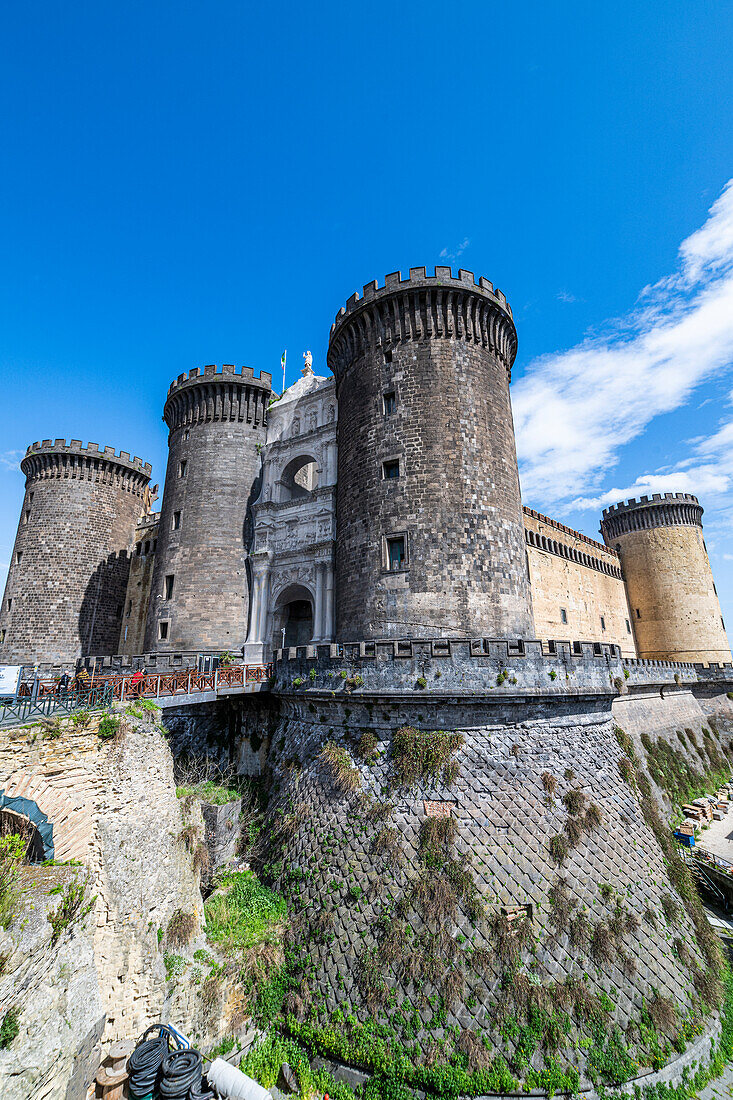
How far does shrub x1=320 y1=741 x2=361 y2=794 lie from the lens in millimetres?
11664

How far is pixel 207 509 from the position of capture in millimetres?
23516

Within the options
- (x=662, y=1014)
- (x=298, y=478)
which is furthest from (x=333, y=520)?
(x=662, y=1014)

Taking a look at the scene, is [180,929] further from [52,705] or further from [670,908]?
[670,908]

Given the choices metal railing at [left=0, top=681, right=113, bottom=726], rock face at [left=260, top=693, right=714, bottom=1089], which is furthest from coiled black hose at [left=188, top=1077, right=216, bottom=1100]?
metal railing at [left=0, top=681, right=113, bottom=726]

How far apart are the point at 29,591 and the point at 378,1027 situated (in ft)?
90.4

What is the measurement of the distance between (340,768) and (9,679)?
7.26m

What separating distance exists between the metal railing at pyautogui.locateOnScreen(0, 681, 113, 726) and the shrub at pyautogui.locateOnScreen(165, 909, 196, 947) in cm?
435

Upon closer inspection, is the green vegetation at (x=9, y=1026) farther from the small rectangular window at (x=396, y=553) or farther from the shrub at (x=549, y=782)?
the small rectangular window at (x=396, y=553)

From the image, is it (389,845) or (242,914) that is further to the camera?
(242,914)

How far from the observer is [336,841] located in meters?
11.1

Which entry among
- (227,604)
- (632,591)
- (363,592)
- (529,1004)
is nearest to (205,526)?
(227,604)

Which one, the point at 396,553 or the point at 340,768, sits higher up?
the point at 396,553

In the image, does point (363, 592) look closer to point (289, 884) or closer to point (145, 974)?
point (289, 884)

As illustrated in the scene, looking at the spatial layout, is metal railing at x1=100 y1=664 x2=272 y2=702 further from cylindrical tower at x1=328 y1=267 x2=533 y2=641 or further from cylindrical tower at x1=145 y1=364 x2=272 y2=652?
cylindrical tower at x1=145 y1=364 x2=272 y2=652
